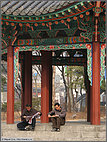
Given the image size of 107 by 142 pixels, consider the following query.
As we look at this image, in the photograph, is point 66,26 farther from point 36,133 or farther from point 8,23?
point 36,133

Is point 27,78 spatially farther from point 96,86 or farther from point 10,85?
point 96,86

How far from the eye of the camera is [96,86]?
10742mm

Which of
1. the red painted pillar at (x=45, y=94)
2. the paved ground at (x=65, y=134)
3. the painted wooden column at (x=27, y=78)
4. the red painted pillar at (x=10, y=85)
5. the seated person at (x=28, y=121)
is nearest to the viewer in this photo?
the paved ground at (x=65, y=134)

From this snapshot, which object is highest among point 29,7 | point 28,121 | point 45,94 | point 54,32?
point 29,7

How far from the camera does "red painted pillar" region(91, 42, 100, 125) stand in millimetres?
10625

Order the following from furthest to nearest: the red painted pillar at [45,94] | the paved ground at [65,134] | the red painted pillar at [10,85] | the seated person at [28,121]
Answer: the red painted pillar at [45,94] → the red painted pillar at [10,85] → the seated person at [28,121] → the paved ground at [65,134]

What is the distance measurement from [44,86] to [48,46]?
1.74m

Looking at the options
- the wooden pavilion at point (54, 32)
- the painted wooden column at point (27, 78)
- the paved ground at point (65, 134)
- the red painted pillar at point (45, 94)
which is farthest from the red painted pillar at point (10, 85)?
the painted wooden column at point (27, 78)

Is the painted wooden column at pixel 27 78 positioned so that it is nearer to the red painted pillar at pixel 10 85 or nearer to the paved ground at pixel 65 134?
the red painted pillar at pixel 10 85

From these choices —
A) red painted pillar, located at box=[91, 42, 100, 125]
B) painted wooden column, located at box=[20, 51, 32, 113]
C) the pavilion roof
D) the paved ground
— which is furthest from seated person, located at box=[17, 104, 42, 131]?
the pavilion roof

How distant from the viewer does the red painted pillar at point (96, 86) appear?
10.6 meters

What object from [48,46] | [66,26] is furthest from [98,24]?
[48,46]

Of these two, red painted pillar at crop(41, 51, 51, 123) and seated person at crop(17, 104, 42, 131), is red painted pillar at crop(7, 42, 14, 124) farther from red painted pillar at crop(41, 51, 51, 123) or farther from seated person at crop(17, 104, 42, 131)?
red painted pillar at crop(41, 51, 51, 123)

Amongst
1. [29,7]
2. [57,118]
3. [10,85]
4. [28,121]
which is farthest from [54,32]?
[28,121]
